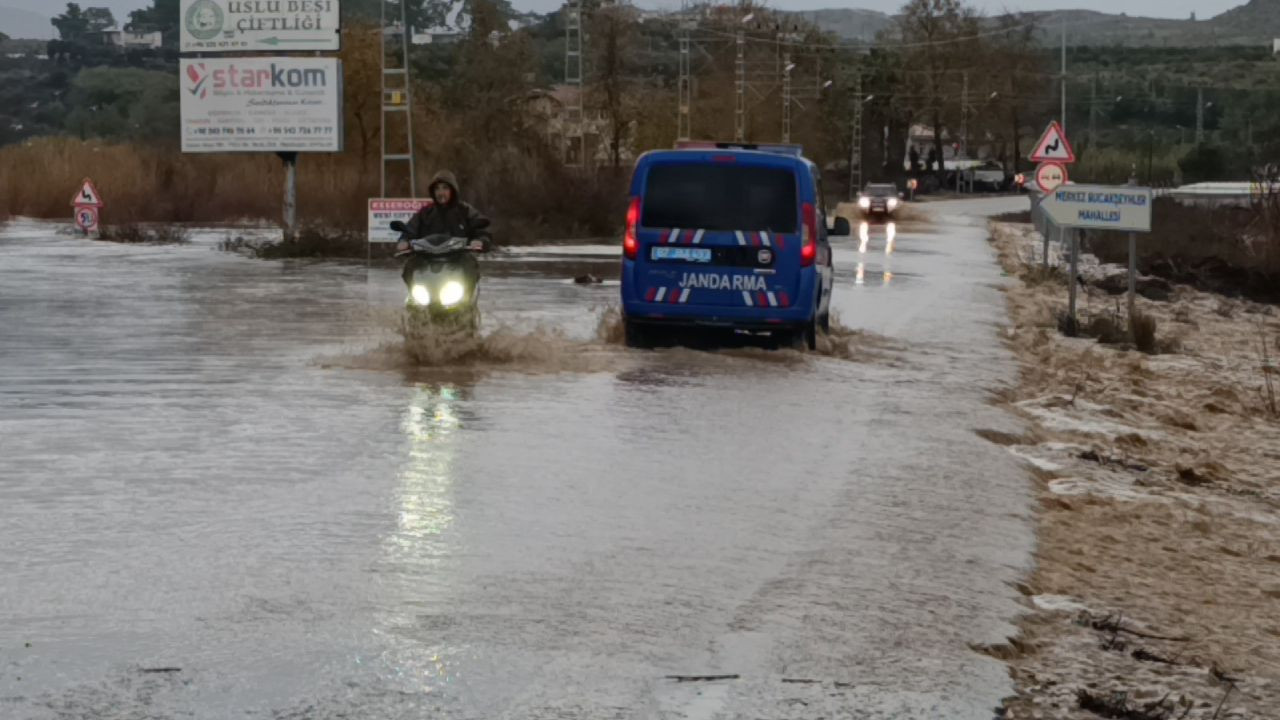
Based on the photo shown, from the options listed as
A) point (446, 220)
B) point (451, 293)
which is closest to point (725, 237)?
point (446, 220)

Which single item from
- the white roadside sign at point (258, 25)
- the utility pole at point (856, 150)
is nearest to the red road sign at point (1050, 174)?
the white roadside sign at point (258, 25)

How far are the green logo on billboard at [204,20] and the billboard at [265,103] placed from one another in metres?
0.81

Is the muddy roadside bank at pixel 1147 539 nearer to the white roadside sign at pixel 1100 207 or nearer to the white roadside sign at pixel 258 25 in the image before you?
the white roadside sign at pixel 1100 207

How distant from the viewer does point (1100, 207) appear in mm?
26344

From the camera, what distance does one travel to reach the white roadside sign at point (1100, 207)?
2602 cm

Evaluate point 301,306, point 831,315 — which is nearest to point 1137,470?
point 831,315

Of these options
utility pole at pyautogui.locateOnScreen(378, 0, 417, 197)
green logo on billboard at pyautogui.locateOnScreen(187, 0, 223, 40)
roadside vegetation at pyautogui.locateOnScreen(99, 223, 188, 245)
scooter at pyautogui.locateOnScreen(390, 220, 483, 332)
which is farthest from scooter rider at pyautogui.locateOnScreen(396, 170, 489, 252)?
roadside vegetation at pyautogui.locateOnScreen(99, 223, 188, 245)

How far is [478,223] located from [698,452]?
5870 millimetres

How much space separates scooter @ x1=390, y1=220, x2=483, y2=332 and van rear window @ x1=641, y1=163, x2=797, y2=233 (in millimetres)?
2270

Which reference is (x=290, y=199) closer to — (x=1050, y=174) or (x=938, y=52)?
(x=1050, y=174)

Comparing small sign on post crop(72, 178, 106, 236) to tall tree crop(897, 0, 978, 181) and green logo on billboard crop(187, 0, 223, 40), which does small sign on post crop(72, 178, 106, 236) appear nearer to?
green logo on billboard crop(187, 0, 223, 40)

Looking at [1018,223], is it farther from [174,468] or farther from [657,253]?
[174,468]

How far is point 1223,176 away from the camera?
136875 mm

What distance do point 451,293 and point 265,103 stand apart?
1367 inches
